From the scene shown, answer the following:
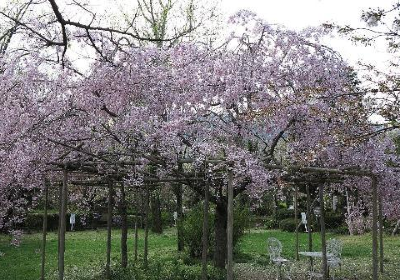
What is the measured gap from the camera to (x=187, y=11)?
17062 mm

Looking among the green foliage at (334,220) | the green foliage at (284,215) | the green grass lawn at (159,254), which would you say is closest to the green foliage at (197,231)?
the green grass lawn at (159,254)

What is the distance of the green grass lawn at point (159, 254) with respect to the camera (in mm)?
11250

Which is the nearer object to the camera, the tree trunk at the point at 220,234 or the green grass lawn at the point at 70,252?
the tree trunk at the point at 220,234

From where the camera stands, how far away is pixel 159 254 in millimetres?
14133

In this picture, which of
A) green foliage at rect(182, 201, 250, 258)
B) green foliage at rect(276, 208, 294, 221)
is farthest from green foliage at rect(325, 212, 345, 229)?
green foliage at rect(182, 201, 250, 258)

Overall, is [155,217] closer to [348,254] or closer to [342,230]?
[342,230]

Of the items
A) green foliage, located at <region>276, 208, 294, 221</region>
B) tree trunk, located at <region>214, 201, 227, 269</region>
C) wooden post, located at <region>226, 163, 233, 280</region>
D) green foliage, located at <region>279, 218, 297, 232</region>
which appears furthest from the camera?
green foliage, located at <region>276, 208, 294, 221</region>

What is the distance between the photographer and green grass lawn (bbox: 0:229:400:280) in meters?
11.2

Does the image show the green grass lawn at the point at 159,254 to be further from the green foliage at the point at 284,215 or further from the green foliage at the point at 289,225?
the green foliage at the point at 284,215

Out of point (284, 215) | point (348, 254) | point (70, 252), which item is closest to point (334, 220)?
point (284, 215)

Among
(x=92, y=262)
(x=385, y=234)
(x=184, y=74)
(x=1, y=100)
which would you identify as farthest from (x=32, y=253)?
(x=385, y=234)

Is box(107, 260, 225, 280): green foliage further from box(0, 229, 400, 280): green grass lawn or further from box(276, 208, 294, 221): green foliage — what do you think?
box(276, 208, 294, 221): green foliage

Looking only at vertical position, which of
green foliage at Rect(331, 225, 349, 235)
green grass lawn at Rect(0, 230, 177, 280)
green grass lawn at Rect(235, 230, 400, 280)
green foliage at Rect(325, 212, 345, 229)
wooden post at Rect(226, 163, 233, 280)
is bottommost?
green grass lawn at Rect(0, 230, 177, 280)

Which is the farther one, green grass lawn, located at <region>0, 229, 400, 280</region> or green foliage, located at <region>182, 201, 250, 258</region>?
green foliage, located at <region>182, 201, 250, 258</region>
